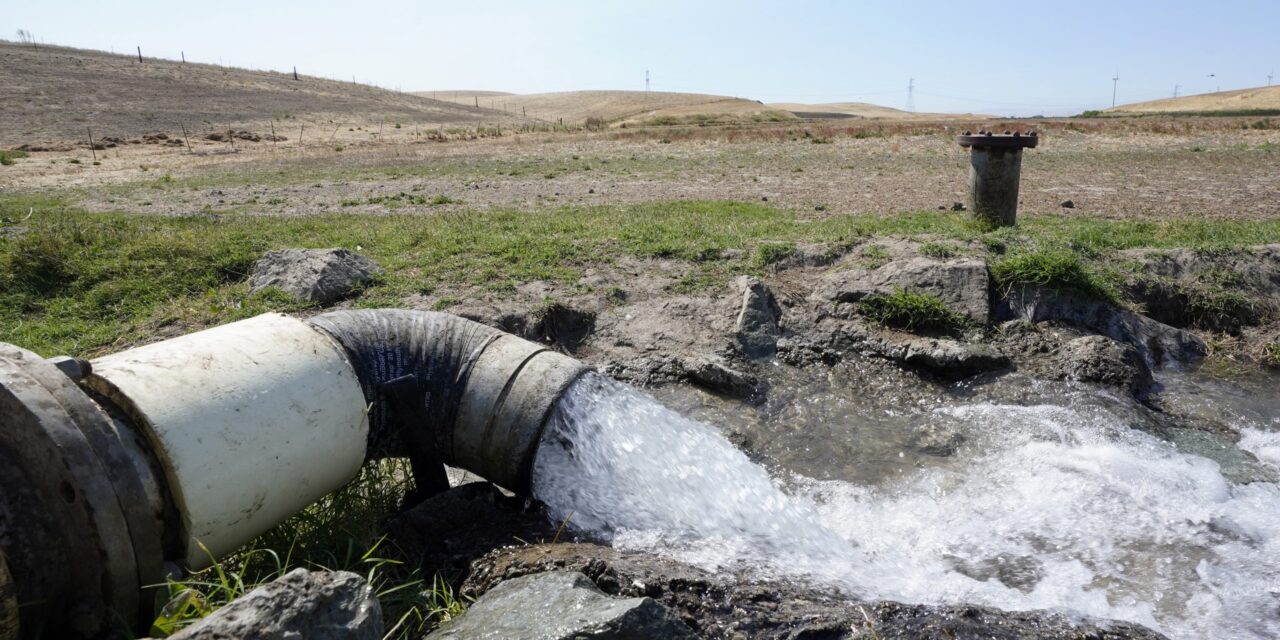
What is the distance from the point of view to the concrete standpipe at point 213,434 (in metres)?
3.09

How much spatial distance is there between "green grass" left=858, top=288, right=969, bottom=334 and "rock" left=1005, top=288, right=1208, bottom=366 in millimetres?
615

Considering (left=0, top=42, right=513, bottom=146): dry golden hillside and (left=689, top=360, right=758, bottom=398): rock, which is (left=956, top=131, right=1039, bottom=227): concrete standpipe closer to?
(left=689, top=360, right=758, bottom=398): rock

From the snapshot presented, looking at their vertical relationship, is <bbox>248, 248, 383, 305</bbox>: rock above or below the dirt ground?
below

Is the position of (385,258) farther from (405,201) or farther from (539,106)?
(539,106)

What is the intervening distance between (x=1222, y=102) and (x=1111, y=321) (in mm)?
62889

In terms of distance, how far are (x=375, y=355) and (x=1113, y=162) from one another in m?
16.7

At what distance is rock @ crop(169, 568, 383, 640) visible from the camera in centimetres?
263

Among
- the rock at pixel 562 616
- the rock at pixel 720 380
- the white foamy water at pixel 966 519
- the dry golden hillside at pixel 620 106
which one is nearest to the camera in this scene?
the rock at pixel 562 616

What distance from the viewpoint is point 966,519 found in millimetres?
4867

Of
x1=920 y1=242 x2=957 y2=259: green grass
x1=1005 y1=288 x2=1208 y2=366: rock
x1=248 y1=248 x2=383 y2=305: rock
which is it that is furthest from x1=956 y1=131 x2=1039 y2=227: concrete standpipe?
x1=248 y1=248 x2=383 y2=305: rock

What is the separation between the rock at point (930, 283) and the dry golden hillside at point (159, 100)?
108 ft

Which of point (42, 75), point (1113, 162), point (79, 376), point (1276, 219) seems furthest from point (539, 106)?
point (79, 376)

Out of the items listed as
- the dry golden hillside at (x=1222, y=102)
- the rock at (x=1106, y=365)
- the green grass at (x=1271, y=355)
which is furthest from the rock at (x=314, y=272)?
the dry golden hillside at (x=1222, y=102)

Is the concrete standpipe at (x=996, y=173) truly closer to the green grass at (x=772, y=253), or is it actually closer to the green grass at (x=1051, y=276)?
the green grass at (x=1051, y=276)
